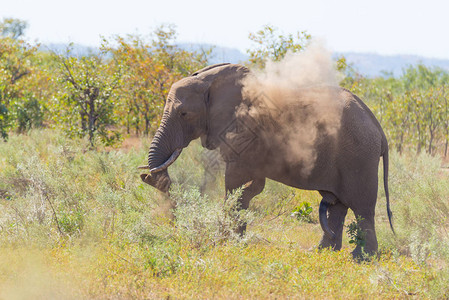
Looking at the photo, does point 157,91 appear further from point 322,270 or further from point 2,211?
point 322,270

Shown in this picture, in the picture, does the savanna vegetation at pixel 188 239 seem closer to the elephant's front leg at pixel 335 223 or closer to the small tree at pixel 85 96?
the elephant's front leg at pixel 335 223

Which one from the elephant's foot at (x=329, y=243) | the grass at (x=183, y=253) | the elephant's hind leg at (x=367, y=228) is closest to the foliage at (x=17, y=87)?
the grass at (x=183, y=253)

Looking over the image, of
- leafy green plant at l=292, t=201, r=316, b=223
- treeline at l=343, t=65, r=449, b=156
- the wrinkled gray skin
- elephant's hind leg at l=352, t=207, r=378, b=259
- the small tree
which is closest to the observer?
the wrinkled gray skin

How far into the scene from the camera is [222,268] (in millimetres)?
5359

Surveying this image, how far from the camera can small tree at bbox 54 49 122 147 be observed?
14188 mm

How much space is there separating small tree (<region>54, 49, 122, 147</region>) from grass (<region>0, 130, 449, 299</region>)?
610 centimetres

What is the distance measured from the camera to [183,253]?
5691 millimetres

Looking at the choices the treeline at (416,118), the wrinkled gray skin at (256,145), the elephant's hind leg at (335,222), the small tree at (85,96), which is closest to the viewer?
the wrinkled gray skin at (256,145)

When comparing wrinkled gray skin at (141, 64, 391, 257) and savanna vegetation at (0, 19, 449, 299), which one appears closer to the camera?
savanna vegetation at (0, 19, 449, 299)

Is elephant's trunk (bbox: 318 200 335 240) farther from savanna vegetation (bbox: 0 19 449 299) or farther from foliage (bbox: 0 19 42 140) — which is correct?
foliage (bbox: 0 19 42 140)

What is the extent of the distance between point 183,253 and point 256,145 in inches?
70.2

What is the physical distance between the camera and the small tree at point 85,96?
46.5 feet

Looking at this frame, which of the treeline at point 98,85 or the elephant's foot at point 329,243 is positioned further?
the treeline at point 98,85

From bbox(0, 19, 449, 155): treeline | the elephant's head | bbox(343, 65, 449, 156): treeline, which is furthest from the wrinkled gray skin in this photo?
bbox(343, 65, 449, 156): treeline
